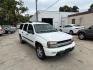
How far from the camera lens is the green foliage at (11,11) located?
36.8 meters

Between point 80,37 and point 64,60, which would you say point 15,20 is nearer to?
point 80,37

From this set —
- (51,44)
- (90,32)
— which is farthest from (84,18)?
(51,44)

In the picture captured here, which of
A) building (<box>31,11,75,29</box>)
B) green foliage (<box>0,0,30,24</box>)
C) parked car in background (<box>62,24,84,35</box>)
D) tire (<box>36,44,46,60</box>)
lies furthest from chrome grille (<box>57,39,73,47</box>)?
green foliage (<box>0,0,30,24</box>)

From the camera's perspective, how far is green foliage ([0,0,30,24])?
36750 mm

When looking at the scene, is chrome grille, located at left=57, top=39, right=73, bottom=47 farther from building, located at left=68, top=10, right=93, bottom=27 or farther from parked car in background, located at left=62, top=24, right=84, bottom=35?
building, located at left=68, top=10, right=93, bottom=27

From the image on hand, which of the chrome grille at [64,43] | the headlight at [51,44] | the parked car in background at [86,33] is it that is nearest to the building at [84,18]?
the parked car in background at [86,33]

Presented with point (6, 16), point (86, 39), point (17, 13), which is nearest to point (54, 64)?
point (86, 39)

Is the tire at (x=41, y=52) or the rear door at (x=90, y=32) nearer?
the tire at (x=41, y=52)

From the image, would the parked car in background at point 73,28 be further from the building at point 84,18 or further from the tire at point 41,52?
the tire at point 41,52

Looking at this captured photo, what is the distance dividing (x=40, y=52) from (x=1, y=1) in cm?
3889

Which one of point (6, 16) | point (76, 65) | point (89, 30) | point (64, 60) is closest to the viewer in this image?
point (76, 65)

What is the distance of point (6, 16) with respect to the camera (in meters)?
37.2

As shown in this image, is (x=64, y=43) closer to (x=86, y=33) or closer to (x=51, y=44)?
(x=51, y=44)

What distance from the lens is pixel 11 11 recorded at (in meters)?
37.8
